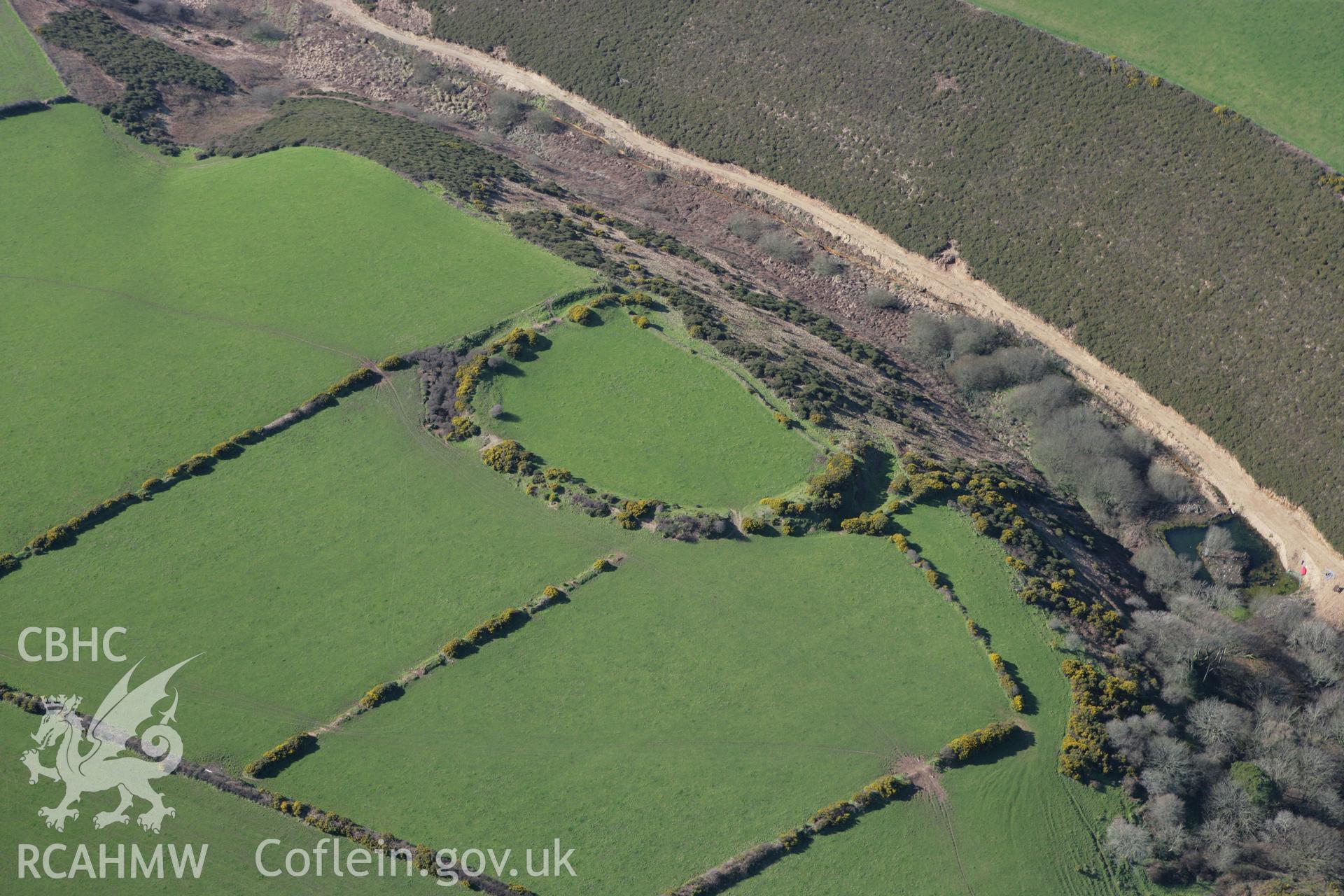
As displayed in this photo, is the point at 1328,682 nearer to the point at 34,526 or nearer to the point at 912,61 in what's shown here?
the point at 912,61

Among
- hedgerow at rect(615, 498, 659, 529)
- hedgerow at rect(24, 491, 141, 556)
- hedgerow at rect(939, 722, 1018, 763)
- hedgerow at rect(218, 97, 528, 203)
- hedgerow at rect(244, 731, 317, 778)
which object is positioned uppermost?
hedgerow at rect(218, 97, 528, 203)

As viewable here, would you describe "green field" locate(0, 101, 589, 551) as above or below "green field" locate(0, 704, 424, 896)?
above

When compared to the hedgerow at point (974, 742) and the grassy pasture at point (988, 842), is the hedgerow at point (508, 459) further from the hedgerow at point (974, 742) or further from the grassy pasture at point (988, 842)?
the hedgerow at point (974, 742)

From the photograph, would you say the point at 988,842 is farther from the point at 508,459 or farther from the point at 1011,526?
the point at 508,459

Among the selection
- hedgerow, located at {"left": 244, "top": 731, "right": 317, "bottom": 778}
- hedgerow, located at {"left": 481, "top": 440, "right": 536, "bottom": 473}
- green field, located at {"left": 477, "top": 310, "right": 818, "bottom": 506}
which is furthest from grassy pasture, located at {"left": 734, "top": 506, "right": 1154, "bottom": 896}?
hedgerow, located at {"left": 481, "top": 440, "right": 536, "bottom": 473}

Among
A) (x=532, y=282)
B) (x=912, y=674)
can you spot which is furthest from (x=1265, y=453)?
(x=532, y=282)

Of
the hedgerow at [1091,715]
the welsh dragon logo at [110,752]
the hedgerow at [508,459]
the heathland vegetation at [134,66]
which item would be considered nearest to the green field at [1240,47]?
the hedgerow at [1091,715]

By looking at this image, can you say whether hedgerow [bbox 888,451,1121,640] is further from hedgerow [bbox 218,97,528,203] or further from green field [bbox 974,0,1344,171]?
hedgerow [bbox 218,97,528,203]
